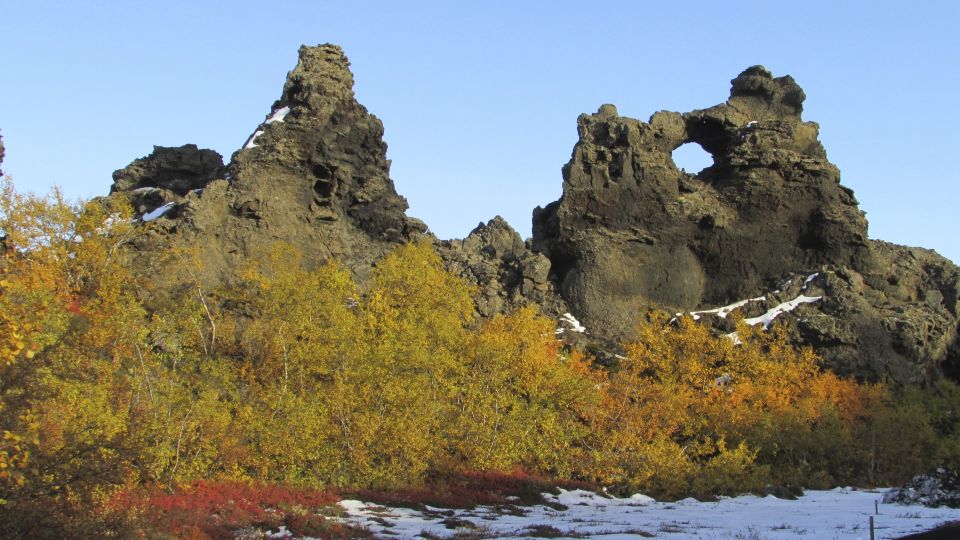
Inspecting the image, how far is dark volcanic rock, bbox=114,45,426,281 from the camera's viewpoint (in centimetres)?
6862

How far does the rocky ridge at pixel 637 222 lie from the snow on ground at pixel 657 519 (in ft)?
122

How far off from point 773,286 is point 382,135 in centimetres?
4052

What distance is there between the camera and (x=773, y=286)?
8225cm

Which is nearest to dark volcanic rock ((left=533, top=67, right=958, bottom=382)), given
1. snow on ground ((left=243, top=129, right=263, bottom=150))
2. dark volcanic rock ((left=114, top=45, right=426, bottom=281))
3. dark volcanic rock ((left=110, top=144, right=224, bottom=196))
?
dark volcanic rock ((left=114, top=45, right=426, bottom=281))

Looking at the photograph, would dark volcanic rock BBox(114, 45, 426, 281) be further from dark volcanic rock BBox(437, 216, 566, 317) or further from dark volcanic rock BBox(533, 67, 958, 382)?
dark volcanic rock BBox(533, 67, 958, 382)

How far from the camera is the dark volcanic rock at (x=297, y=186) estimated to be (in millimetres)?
68625

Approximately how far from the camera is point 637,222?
83.5 meters

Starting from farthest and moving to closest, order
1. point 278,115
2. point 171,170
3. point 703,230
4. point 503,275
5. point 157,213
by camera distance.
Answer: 1. point 703,230
2. point 503,275
3. point 171,170
4. point 278,115
5. point 157,213

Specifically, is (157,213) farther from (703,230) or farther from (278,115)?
(703,230)

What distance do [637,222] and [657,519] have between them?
5547 cm

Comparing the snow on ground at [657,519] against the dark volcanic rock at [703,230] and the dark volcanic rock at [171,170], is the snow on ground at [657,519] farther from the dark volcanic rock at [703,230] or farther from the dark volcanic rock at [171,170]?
the dark volcanic rock at [171,170]

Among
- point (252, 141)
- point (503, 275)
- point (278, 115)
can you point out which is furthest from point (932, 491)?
point (278, 115)

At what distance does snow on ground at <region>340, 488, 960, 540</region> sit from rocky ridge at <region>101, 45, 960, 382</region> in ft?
122

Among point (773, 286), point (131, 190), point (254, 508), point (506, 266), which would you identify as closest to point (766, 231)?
point (773, 286)
